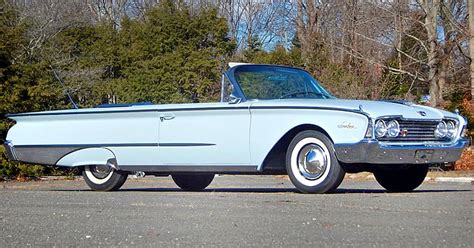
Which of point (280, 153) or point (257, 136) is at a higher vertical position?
point (257, 136)

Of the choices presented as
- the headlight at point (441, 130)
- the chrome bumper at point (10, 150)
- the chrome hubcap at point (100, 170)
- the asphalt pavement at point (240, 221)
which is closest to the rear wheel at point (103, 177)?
the chrome hubcap at point (100, 170)

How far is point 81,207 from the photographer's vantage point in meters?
7.83

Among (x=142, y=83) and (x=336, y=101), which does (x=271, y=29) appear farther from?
(x=336, y=101)

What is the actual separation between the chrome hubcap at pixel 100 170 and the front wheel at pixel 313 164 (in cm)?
259

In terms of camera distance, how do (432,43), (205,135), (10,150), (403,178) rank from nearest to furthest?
(205,135)
(403,178)
(10,150)
(432,43)

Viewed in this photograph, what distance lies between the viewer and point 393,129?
8883 millimetres

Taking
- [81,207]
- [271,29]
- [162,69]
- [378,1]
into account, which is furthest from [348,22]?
[81,207]

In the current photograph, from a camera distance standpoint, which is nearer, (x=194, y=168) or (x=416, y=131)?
(x=416, y=131)

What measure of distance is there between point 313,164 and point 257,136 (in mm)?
724

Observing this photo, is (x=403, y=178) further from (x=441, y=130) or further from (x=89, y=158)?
(x=89, y=158)

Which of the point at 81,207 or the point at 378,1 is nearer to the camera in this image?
the point at 81,207

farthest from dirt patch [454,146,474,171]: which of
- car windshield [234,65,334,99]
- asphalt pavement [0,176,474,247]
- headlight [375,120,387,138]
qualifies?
asphalt pavement [0,176,474,247]

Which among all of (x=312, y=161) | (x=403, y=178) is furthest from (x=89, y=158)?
(x=403, y=178)

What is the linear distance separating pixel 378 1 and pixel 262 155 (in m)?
24.9
